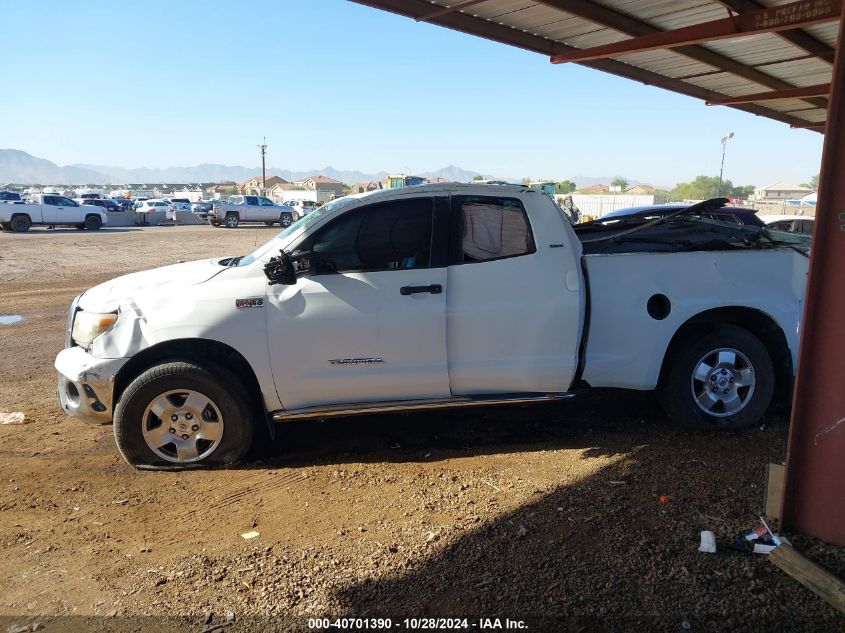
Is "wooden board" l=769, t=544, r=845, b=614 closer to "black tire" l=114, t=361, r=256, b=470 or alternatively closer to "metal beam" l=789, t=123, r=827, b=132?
"black tire" l=114, t=361, r=256, b=470

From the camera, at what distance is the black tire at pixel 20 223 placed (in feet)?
A: 103

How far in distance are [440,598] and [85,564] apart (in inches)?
75.2

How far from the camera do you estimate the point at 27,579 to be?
11.4 feet

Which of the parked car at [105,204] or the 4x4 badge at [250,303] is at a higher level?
the parked car at [105,204]

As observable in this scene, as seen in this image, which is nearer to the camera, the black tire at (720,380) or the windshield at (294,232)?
the windshield at (294,232)

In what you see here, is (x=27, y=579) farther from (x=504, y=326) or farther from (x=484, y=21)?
(x=484, y=21)

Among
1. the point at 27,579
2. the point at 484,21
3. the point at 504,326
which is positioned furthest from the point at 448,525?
the point at 484,21

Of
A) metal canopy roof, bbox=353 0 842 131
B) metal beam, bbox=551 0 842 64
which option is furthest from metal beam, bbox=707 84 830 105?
metal beam, bbox=551 0 842 64

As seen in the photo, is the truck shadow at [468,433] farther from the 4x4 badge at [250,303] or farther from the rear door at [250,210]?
the rear door at [250,210]

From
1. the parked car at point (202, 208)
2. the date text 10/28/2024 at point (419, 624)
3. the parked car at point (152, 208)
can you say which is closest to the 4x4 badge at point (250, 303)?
the date text 10/28/2024 at point (419, 624)

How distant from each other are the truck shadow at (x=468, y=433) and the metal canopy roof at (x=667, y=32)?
446cm

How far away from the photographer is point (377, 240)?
4832 millimetres

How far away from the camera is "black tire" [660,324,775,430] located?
5.12 m

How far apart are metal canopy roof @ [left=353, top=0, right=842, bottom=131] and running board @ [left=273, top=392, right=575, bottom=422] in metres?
4.55
